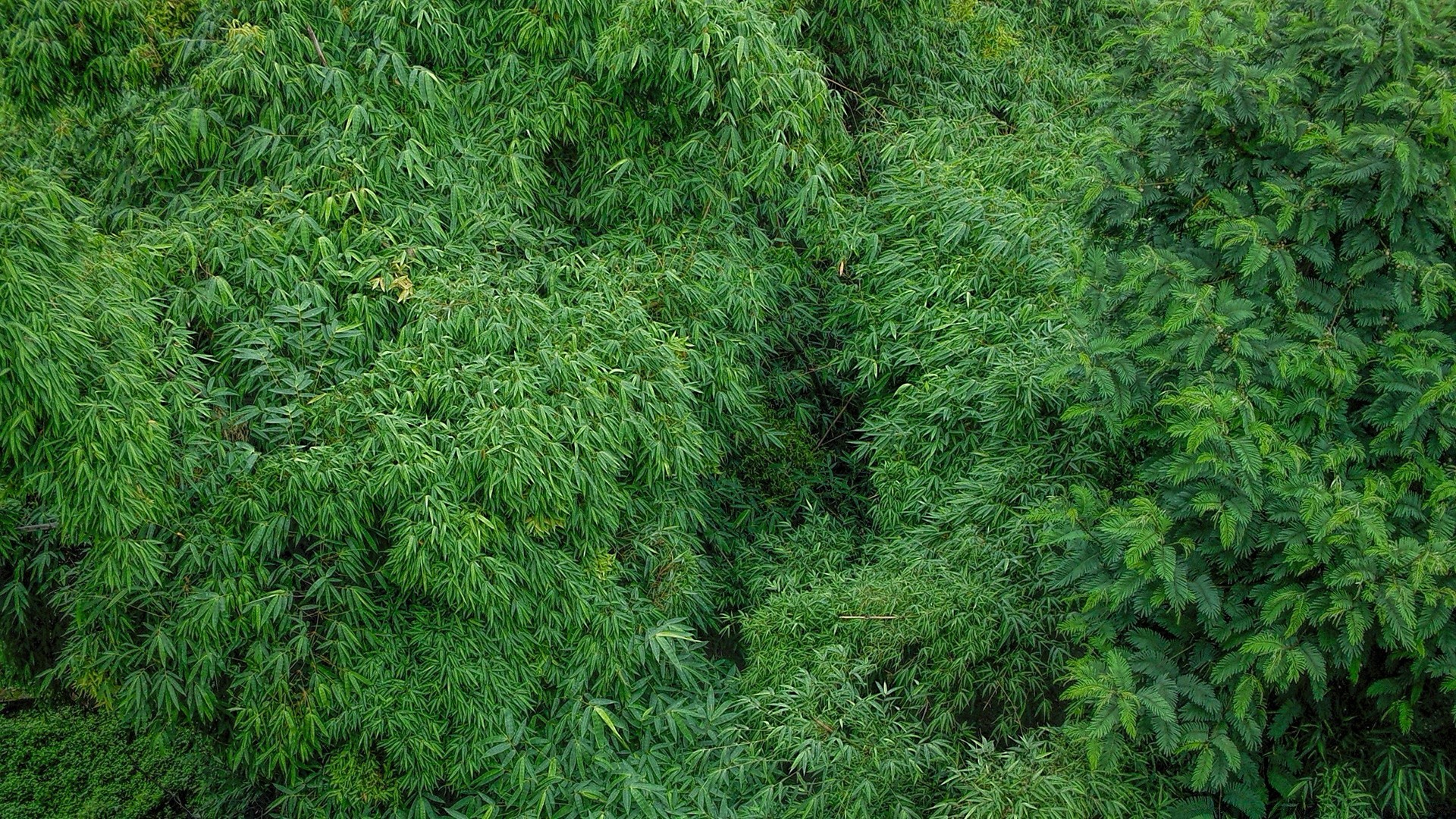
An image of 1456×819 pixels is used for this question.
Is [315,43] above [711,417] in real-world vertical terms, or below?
above

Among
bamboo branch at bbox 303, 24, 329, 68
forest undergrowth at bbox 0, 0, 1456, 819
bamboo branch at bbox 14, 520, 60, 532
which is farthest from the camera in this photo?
bamboo branch at bbox 303, 24, 329, 68

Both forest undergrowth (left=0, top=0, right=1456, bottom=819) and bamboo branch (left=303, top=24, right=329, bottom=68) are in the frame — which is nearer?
forest undergrowth (left=0, top=0, right=1456, bottom=819)

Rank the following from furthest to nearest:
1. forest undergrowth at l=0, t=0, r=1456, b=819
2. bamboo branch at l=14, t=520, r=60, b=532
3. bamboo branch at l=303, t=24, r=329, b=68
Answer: bamboo branch at l=303, t=24, r=329, b=68
bamboo branch at l=14, t=520, r=60, b=532
forest undergrowth at l=0, t=0, r=1456, b=819

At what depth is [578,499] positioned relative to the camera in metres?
3.94

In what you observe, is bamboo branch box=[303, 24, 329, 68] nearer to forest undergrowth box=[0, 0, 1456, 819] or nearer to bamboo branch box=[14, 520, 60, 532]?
forest undergrowth box=[0, 0, 1456, 819]

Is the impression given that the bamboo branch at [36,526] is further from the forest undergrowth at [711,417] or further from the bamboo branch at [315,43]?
the bamboo branch at [315,43]

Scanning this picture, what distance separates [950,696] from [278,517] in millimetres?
2452

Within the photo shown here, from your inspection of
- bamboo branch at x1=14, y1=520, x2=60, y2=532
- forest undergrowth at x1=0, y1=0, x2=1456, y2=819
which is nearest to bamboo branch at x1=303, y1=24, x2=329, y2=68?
forest undergrowth at x1=0, y1=0, x2=1456, y2=819

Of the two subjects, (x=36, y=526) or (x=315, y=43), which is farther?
(x=315, y=43)

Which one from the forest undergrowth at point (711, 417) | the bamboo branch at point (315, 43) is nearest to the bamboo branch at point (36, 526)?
the forest undergrowth at point (711, 417)

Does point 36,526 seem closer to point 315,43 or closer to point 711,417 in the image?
point 315,43

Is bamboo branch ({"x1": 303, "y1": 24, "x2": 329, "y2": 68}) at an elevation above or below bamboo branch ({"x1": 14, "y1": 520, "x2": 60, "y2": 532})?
above

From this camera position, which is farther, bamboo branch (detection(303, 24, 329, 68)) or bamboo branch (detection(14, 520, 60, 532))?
bamboo branch (detection(303, 24, 329, 68))

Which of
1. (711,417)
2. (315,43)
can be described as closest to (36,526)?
(315,43)
